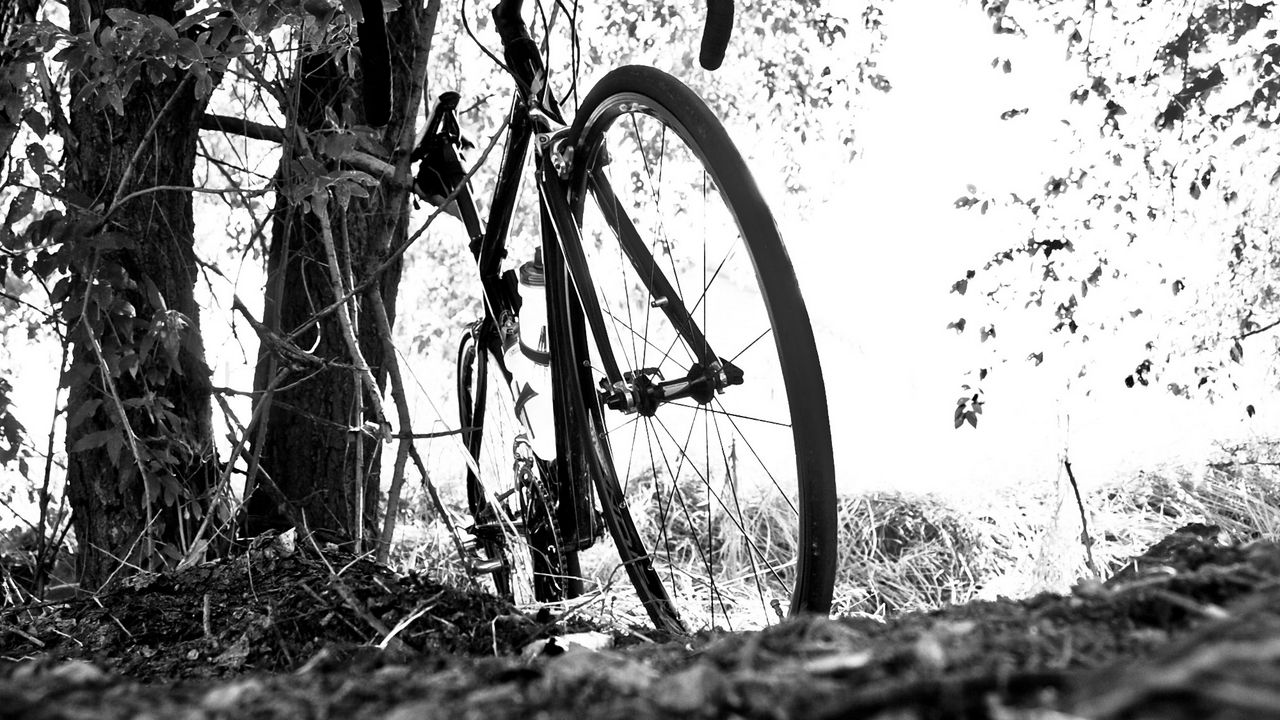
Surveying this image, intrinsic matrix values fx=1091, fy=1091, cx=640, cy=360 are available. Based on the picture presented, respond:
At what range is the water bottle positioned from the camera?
1813mm

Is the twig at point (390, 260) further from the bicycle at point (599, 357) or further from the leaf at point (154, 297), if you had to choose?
the leaf at point (154, 297)

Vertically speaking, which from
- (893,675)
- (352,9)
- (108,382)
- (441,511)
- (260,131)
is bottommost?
(893,675)

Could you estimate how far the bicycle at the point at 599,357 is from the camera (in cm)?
119

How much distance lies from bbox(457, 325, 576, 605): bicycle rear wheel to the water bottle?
3cm

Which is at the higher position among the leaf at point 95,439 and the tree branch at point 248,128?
the tree branch at point 248,128

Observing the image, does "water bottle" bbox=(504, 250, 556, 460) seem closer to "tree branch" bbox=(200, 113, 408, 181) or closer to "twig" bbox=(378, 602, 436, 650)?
"tree branch" bbox=(200, 113, 408, 181)

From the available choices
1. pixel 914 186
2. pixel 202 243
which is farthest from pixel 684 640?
pixel 914 186

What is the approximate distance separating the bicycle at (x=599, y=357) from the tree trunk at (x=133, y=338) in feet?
1.50

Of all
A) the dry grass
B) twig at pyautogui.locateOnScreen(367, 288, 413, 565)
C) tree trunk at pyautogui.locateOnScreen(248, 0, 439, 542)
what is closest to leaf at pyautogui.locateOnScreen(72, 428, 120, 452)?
twig at pyautogui.locateOnScreen(367, 288, 413, 565)

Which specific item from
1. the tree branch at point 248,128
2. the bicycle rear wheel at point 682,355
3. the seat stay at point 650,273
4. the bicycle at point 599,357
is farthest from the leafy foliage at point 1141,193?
the tree branch at point 248,128

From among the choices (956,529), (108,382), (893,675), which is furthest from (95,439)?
(956,529)

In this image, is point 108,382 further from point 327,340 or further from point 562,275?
point 327,340

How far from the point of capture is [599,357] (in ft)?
5.34

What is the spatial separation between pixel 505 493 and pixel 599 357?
0.34 meters
